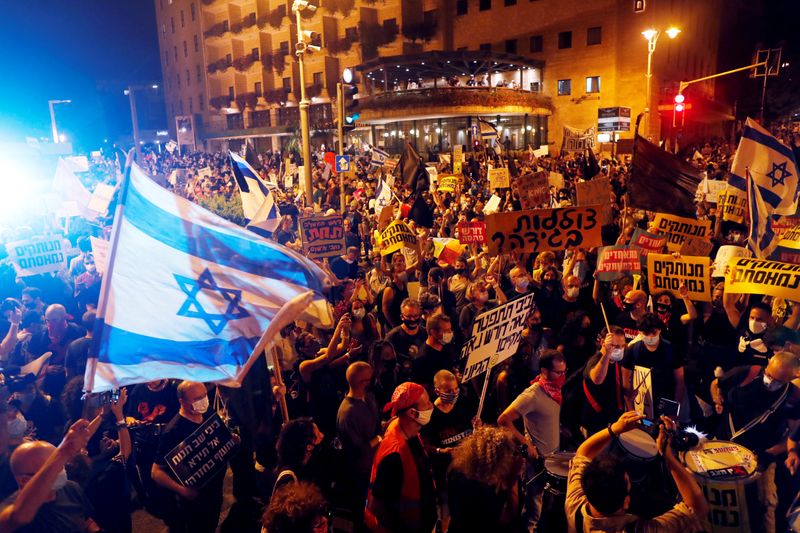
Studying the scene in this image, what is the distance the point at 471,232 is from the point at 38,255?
723 cm

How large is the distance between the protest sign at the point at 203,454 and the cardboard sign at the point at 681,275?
5.41 meters

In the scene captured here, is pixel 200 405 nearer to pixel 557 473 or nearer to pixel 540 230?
pixel 557 473

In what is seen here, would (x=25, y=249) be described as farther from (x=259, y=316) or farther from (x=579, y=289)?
(x=579, y=289)

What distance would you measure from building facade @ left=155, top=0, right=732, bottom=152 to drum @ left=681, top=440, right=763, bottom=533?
32327mm

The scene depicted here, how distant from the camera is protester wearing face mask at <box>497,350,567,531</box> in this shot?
491 centimetres

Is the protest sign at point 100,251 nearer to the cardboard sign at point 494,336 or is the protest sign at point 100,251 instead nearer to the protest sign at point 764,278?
the cardboard sign at point 494,336

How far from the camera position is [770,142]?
28.7 ft

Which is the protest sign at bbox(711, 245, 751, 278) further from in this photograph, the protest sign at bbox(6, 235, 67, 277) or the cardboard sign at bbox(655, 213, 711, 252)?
the protest sign at bbox(6, 235, 67, 277)

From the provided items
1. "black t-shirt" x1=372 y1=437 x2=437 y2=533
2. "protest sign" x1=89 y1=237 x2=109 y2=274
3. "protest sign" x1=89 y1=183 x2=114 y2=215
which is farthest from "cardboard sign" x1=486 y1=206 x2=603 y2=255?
"protest sign" x1=89 y1=183 x2=114 y2=215

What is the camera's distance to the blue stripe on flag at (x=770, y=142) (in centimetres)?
867

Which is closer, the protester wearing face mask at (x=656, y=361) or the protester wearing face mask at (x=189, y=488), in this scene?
the protester wearing face mask at (x=189, y=488)

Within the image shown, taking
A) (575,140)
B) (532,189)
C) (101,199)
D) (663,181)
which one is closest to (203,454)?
(663,181)

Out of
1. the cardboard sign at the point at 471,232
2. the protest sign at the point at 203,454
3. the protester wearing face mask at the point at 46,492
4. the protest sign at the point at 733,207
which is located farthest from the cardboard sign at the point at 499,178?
the protester wearing face mask at the point at 46,492

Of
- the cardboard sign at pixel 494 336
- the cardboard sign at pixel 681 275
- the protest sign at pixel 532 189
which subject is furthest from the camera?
the protest sign at pixel 532 189
